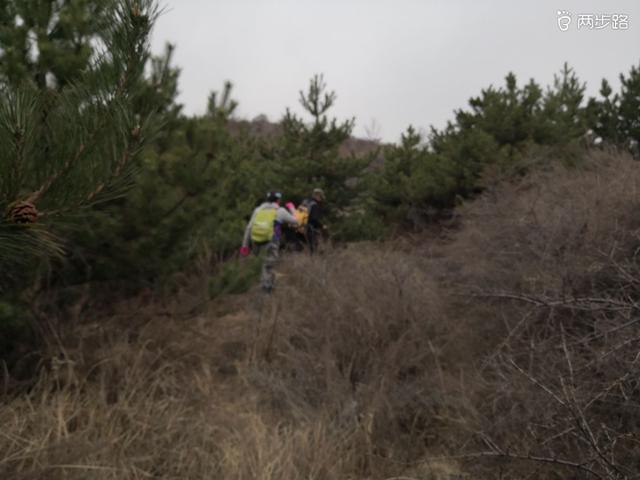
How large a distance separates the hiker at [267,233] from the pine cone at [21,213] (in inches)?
206

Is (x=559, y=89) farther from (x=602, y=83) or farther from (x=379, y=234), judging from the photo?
(x=379, y=234)

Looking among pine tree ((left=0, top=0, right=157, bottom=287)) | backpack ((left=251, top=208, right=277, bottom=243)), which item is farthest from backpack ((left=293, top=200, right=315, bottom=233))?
pine tree ((left=0, top=0, right=157, bottom=287))

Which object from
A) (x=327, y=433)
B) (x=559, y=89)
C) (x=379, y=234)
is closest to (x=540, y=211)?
(x=327, y=433)

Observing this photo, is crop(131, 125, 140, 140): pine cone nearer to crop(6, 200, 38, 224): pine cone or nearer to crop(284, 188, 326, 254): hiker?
crop(6, 200, 38, 224): pine cone

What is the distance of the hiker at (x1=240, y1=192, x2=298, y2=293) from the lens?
7.03 metres

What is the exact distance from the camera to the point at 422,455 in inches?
140

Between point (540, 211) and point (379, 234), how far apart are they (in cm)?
649

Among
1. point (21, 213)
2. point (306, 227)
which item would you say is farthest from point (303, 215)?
point (21, 213)

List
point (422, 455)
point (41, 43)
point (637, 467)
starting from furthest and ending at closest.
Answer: point (422, 455), point (41, 43), point (637, 467)

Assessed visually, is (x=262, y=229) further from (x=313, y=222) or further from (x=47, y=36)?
(x=47, y=36)

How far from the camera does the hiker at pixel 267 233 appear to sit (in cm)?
703

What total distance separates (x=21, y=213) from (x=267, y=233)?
18.0 ft

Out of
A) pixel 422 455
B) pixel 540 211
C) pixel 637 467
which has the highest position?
pixel 540 211

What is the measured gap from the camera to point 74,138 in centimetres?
171
